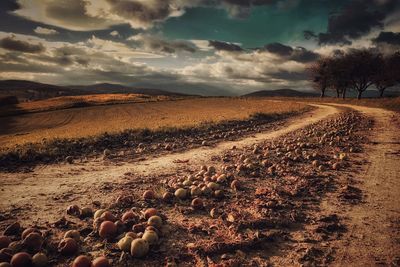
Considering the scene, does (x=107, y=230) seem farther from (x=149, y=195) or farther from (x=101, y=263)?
(x=149, y=195)

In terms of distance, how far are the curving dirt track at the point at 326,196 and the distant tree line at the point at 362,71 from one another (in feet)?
251

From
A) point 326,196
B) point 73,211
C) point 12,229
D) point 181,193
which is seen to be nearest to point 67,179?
point 73,211

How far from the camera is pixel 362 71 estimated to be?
254 ft

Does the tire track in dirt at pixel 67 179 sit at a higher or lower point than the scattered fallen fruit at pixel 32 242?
lower

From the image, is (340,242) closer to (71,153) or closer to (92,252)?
(92,252)

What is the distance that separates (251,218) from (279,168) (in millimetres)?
4184

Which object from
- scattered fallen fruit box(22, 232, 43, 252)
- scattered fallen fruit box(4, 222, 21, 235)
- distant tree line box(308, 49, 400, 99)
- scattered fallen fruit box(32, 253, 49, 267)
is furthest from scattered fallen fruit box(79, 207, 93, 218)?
distant tree line box(308, 49, 400, 99)

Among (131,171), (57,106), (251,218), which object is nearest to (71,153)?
(131,171)

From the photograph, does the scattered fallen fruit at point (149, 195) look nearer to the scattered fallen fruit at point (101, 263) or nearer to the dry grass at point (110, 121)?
the scattered fallen fruit at point (101, 263)

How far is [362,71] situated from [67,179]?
87.6 metres

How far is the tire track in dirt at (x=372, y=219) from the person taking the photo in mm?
4449

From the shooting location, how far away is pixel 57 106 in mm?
68312

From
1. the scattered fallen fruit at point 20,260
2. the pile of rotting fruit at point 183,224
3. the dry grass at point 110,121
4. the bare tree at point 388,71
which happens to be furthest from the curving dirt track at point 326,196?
the bare tree at point 388,71

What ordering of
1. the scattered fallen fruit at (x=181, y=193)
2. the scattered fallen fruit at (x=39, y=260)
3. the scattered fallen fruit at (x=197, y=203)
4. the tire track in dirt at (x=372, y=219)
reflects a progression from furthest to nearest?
the scattered fallen fruit at (x=181, y=193), the scattered fallen fruit at (x=197, y=203), the tire track in dirt at (x=372, y=219), the scattered fallen fruit at (x=39, y=260)
